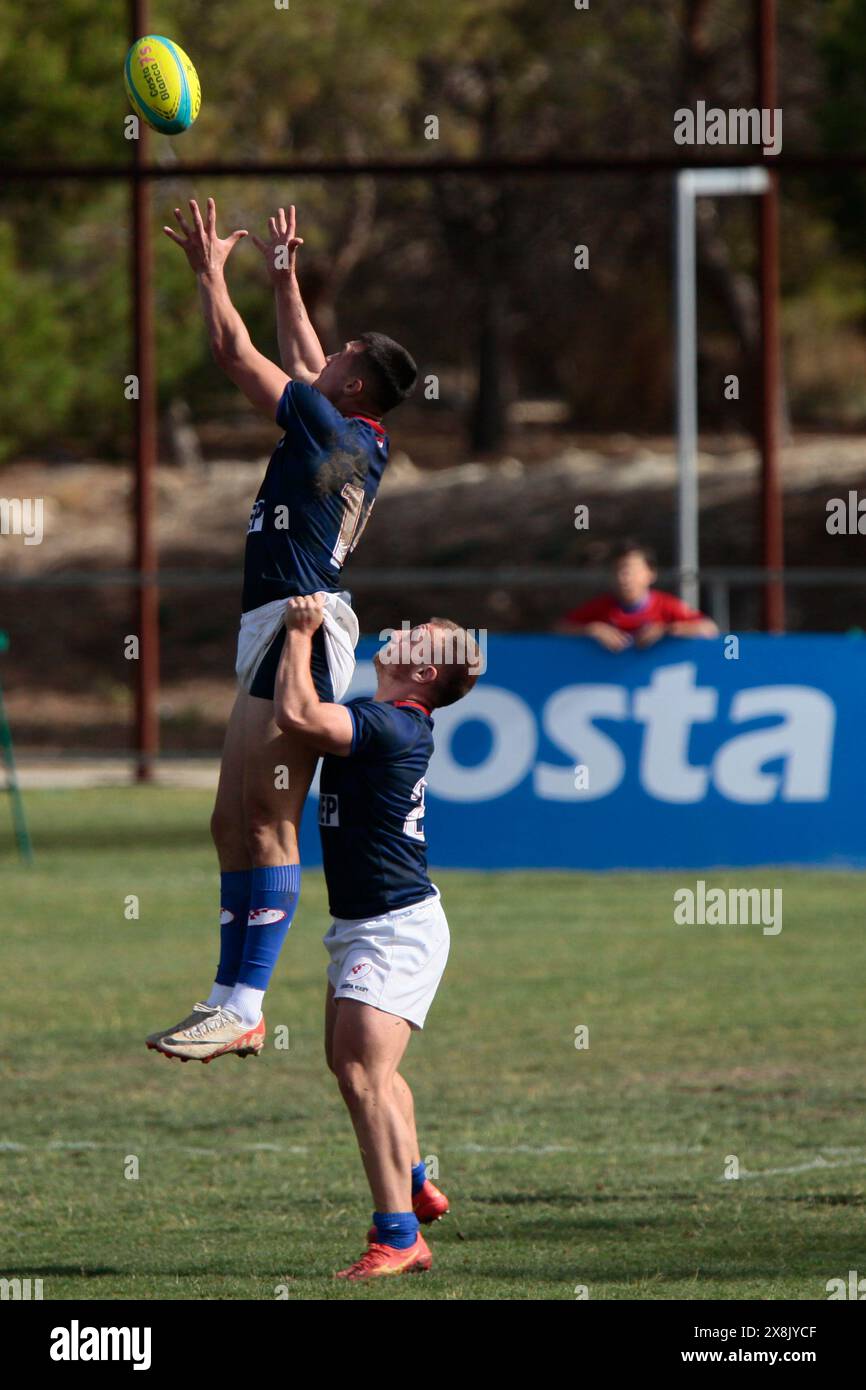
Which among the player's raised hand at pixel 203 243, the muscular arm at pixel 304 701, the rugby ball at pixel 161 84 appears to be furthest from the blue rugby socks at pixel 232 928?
the rugby ball at pixel 161 84

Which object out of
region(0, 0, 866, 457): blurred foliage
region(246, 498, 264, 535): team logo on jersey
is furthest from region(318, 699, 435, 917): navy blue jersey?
region(0, 0, 866, 457): blurred foliage

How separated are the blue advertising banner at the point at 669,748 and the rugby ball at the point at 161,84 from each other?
7.32 metres

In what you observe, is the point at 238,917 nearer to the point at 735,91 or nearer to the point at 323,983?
the point at 323,983

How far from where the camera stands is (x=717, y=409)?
163 feet

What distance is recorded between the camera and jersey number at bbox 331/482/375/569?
6.24m

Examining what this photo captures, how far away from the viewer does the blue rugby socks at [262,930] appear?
20.0 ft

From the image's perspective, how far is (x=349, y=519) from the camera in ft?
20.6

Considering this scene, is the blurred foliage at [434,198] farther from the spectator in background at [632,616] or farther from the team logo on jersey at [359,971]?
the team logo on jersey at [359,971]

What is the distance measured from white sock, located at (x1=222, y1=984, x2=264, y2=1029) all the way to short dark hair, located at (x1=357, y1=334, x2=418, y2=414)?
5.64ft

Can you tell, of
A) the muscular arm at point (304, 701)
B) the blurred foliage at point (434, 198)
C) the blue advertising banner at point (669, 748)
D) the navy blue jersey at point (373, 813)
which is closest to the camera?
the muscular arm at point (304, 701)

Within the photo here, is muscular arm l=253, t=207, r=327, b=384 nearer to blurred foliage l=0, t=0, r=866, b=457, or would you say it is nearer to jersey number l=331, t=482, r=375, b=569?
jersey number l=331, t=482, r=375, b=569

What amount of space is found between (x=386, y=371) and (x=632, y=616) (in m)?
7.95

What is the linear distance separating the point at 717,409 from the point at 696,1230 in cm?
4448

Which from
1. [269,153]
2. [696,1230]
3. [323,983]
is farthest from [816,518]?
[696,1230]
